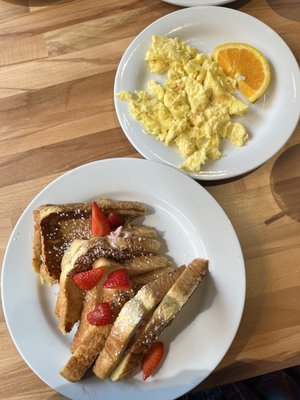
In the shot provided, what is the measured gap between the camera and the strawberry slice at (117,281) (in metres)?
1.50

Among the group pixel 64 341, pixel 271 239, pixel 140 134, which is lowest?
pixel 64 341

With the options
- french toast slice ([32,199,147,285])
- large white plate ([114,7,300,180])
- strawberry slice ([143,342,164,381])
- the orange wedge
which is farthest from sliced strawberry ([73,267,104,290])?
the orange wedge

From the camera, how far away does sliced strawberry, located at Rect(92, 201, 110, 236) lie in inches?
62.4

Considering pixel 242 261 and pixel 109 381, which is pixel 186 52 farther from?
pixel 109 381

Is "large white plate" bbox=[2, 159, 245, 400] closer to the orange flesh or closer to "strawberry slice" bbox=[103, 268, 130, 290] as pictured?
"strawberry slice" bbox=[103, 268, 130, 290]

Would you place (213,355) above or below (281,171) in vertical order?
below

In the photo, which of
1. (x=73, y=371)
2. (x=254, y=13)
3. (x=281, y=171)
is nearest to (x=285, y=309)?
(x=281, y=171)

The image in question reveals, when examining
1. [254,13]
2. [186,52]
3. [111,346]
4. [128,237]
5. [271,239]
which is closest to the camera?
[111,346]

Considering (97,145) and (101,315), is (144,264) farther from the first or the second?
(97,145)

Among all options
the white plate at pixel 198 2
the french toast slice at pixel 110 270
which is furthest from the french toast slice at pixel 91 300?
the white plate at pixel 198 2

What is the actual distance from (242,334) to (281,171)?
1.98 feet

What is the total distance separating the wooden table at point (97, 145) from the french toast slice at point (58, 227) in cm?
19

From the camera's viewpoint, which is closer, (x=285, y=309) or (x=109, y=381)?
(x=109, y=381)

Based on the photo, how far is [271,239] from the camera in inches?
67.5
